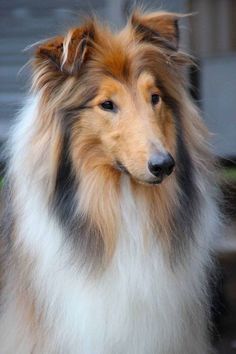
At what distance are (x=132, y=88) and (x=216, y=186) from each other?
616 millimetres

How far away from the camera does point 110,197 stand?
152 inches

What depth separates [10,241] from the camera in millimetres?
4156

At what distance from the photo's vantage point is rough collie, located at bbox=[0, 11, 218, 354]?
3.79m

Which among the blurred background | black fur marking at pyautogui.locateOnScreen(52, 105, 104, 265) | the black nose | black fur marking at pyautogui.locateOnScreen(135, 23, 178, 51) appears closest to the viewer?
the black nose

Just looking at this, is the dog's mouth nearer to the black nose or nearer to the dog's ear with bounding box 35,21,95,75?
the black nose

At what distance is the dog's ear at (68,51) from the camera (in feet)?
12.3

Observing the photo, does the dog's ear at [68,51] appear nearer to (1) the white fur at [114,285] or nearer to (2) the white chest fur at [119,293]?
(1) the white fur at [114,285]

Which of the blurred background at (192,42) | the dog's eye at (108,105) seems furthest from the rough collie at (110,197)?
the blurred background at (192,42)

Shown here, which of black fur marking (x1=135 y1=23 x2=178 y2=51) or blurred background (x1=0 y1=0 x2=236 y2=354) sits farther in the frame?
blurred background (x1=0 y1=0 x2=236 y2=354)

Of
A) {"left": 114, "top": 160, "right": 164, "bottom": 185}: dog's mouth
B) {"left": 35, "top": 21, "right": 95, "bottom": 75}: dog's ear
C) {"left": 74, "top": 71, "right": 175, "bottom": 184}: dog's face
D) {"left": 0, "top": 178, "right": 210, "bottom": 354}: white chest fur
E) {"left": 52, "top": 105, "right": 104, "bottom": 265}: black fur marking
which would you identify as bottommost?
{"left": 0, "top": 178, "right": 210, "bottom": 354}: white chest fur

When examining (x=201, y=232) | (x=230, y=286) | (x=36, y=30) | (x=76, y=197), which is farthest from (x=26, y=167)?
(x=36, y=30)

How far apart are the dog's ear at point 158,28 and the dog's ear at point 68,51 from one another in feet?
0.79

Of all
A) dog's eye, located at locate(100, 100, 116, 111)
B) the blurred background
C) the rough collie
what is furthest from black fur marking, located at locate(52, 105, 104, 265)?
the blurred background

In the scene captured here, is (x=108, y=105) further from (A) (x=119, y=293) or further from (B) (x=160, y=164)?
(A) (x=119, y=293)
